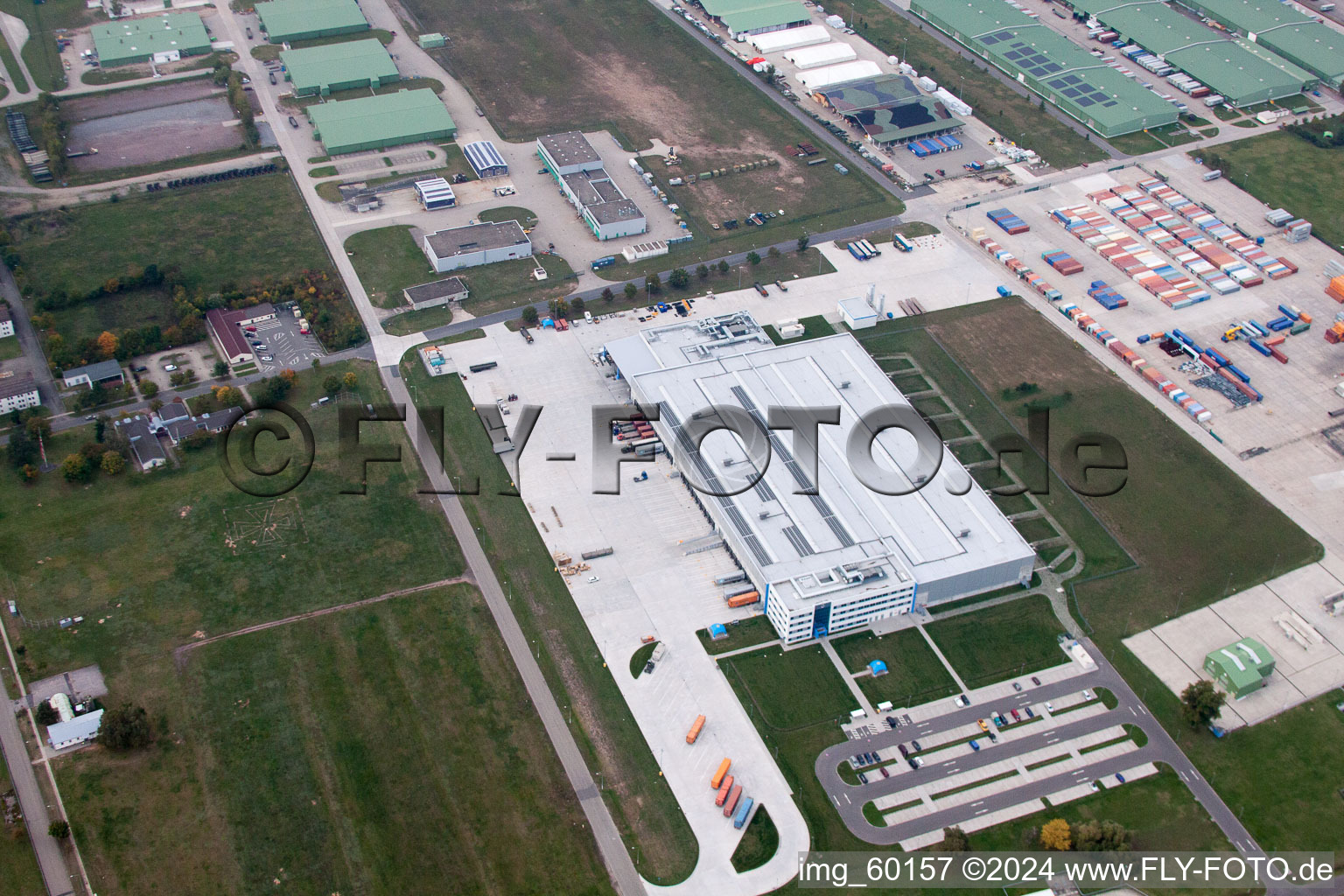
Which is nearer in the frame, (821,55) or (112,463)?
(112,463)

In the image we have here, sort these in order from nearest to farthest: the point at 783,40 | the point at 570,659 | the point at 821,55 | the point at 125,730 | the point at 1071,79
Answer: the point at 125,730
the point at 570,659
the point at 1071,79
the point at 821,55
the point at 783,40

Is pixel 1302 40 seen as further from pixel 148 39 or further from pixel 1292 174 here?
pixel 148 39

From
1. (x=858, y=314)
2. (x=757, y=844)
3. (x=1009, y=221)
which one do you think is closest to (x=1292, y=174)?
(x=1009, y=221)

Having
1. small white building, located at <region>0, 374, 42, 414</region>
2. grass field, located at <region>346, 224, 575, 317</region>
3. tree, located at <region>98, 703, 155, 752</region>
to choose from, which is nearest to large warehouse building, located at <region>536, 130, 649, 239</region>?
grass field, located at <region>346, 224, 575, 317</region>

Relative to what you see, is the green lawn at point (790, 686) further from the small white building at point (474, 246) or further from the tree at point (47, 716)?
the small white building at point (474, 246)

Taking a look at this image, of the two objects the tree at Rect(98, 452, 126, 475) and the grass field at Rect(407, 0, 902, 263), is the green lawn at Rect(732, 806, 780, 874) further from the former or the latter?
the grass field at Rect(407, 0, 902, 263)

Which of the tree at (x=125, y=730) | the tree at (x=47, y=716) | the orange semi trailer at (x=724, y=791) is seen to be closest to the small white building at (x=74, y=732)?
the tree at (x=47, y=716)

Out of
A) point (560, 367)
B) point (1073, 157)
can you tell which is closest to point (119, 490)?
point (560, 367)
